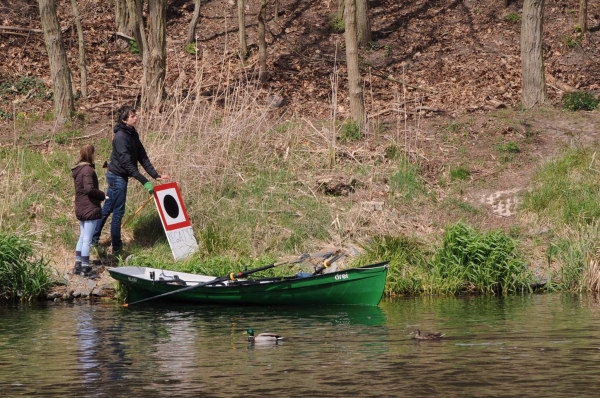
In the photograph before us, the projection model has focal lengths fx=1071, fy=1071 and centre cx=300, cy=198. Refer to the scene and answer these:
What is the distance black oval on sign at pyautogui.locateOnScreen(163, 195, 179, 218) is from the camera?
1680 cm

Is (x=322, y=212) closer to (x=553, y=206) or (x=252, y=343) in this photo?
(x=553, y=206)

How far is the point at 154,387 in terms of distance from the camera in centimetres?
963

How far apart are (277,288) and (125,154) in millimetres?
3517

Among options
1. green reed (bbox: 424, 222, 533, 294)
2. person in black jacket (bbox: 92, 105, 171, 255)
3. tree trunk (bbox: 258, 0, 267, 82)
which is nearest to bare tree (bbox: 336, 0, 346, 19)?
tree trunk (bbox: 258, 0, 267, 82)

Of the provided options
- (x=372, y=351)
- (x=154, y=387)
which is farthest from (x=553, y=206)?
(x=154, y=387)

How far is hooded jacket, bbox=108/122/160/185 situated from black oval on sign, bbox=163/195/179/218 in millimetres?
576

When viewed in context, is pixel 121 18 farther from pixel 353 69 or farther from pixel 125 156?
pixel 125 156

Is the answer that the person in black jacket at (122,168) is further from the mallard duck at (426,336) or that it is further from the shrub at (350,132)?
the mallard duck at (426,336)

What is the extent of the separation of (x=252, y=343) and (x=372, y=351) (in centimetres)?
137

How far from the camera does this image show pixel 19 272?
51.4ft

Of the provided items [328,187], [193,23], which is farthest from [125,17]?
[328,187]

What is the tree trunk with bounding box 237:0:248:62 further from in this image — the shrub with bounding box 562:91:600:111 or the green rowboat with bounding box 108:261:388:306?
the green rowboat with bounding box 108:261:388:306

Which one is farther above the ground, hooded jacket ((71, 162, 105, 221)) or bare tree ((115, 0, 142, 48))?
bare tree ((115, 0, 142, 48))

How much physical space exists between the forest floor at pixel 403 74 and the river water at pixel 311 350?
4.44m
